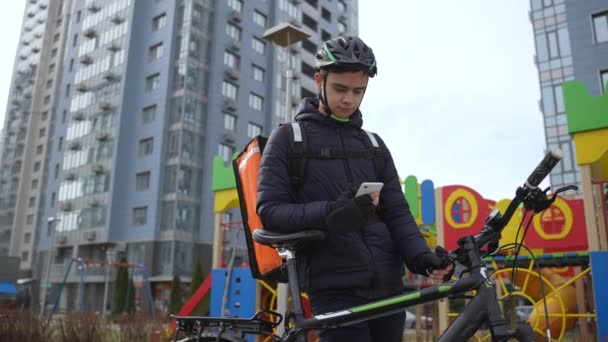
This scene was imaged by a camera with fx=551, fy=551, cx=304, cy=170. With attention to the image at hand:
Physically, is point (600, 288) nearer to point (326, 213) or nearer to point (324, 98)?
point (324, 98)

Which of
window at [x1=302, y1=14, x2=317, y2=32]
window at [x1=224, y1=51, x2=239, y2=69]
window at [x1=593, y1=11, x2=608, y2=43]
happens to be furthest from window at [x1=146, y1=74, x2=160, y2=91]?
window at [x1=593, y1=11, x2=608, y2=43]

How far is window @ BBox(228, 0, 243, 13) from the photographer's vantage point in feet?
150

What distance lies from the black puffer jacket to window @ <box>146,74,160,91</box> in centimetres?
4146

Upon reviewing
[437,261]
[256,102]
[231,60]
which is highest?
[231,60]

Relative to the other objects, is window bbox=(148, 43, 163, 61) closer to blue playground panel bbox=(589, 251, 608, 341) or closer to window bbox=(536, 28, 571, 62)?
window bbox=(536, 28, 571, 62)

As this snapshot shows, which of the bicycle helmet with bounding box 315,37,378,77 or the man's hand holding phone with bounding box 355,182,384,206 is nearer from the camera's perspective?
the man's hand holding phone with bounding box 355,182,384,206

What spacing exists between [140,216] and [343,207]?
40.1 meters

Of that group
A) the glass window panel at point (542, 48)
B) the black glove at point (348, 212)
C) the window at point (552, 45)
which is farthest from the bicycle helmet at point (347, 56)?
the glass window panel at point (542, 48)

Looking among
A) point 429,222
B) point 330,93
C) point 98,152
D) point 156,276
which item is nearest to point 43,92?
point 98,152

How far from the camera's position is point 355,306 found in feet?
Answer: 7.25

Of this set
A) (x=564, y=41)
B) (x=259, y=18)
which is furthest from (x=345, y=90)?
(x=259, y=18)

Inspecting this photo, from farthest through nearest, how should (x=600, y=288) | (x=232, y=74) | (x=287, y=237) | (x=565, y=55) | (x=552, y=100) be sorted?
(x=232, y=74), (x=552, y=100), (x=565, y=55), (x=600, y=288), (x=287, y=237)

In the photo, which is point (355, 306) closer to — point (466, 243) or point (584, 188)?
point (466, 243)

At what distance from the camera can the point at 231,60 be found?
44750mm
